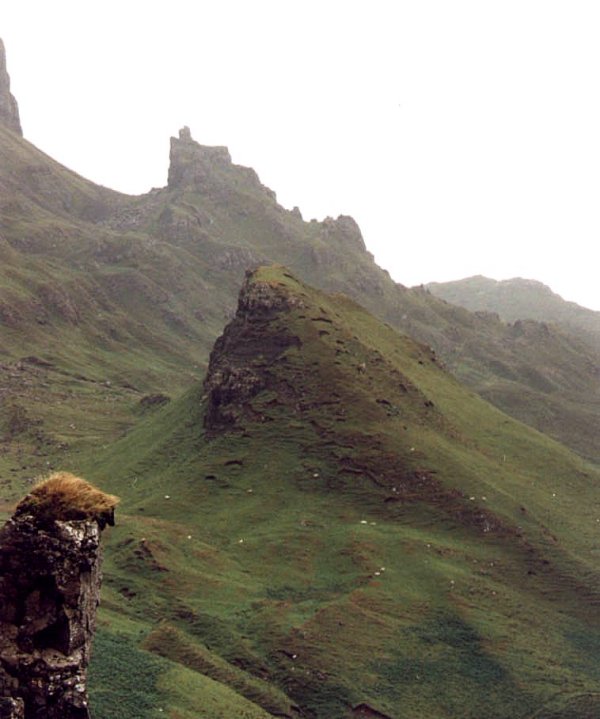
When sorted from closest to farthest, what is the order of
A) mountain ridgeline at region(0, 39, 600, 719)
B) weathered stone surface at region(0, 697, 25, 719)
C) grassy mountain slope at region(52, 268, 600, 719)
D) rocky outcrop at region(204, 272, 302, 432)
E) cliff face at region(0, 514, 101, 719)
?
weathered stone surface at region(0, 697, 25, 719) < cliff face at region(0, 514, 101, 719) < mountain ridgeline at region(0, 39, 600, 719) < grassy mountain slope at region(52, 268, 600, 719) < rocky outcrop at region(204, 272, 302, 432)

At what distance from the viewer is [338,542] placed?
11444 cm

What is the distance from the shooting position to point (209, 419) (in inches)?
5925

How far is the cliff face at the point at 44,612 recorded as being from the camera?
19.8 m

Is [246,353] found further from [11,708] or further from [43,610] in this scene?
[11,708]

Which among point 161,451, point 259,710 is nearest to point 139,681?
point 259,710

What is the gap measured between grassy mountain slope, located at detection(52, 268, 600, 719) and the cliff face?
1734 inches

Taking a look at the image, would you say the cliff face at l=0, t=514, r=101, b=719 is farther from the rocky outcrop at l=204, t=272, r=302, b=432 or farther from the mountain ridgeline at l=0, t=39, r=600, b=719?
the rocky outcrop at l=204, t=272, r=302, b=432

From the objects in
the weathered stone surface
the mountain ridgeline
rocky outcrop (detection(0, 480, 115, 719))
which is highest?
rocky outcrop (detection(0, 480, 115, 719))

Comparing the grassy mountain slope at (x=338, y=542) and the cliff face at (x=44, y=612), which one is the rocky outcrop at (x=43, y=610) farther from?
the grassy mountain slope at (x=338, y=542)

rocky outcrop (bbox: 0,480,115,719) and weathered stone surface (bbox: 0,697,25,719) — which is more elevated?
rocky outcrop (bbox: 0,480,115,719)

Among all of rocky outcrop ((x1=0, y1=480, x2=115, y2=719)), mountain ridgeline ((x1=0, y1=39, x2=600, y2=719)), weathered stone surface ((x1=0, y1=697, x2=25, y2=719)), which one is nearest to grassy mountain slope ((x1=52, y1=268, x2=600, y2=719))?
mountain ridgeline ((x1=0, y1=39, x2=600, y2=719))

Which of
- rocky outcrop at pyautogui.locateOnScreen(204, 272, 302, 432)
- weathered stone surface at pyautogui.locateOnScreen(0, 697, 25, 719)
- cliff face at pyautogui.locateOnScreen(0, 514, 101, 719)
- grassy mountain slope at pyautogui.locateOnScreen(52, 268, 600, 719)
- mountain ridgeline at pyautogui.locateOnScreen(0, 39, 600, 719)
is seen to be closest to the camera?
weathered stone surface at pyautogui.locateOnScreen(0, 697, 25, 719)

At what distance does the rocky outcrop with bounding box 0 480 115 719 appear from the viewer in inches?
781

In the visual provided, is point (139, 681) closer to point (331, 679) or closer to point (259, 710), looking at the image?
point (259, 710)
